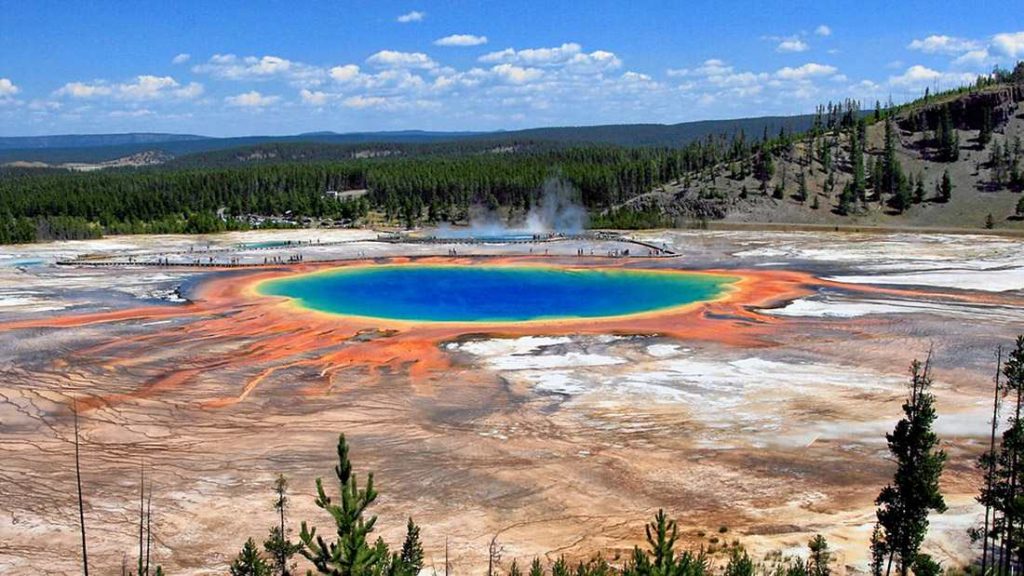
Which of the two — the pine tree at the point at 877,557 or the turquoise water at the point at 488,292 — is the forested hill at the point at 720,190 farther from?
the pine tree at the point at 877,557

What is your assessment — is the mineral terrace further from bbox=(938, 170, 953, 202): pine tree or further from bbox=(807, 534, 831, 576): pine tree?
bbox=(938, 170, 953, 202): pine tree

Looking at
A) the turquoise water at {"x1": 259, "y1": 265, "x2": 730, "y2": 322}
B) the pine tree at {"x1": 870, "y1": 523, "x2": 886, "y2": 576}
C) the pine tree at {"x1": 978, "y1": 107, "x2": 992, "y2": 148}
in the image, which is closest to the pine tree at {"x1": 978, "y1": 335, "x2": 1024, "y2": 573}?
the pine tree at {"x1": 870, "y1": 523, "x2": 886, "y2": 576}

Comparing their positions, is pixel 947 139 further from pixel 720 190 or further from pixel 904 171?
pixel 720 190

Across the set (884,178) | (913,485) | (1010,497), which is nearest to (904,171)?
(884,178)

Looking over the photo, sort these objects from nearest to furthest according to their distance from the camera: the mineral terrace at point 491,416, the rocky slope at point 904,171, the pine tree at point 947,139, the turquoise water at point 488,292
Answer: the mineral terrace at point 491,416, the turquoise water at point 488,292, the rocky slope at point 904,171, the pine tree at point 947,139

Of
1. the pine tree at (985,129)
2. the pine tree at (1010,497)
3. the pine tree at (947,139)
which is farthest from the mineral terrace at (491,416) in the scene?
the pine tree at (985,129)
